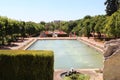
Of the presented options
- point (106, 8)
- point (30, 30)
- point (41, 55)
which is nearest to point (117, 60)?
point (41, 55)

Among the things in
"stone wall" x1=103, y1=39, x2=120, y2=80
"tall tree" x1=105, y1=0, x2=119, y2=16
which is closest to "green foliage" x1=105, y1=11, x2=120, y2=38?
"tall tree" x1=105, y1=0, x2=119, y2=16

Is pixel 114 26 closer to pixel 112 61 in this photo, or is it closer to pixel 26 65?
pixel 112 61

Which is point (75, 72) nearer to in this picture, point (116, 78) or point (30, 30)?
point (116, 78)

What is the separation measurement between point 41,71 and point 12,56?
1.54m

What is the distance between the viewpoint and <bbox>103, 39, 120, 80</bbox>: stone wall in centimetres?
1289

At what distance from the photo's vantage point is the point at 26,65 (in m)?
13.1

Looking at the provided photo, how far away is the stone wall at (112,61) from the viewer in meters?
12.9

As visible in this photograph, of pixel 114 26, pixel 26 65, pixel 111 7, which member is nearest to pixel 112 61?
pixel 26 65

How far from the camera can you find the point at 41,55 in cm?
1291

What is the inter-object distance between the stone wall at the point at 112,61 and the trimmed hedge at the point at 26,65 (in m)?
2.58

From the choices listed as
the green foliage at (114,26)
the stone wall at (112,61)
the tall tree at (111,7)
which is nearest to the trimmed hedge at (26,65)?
the stone wall at (112,61)

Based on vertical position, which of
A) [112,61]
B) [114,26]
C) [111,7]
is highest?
[111,7]

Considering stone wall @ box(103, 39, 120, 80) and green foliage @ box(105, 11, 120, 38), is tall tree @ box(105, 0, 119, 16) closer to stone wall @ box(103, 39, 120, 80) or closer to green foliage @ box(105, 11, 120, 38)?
green foliage @ box(105, 11, 120, 38)

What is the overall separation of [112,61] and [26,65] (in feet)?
13.2
